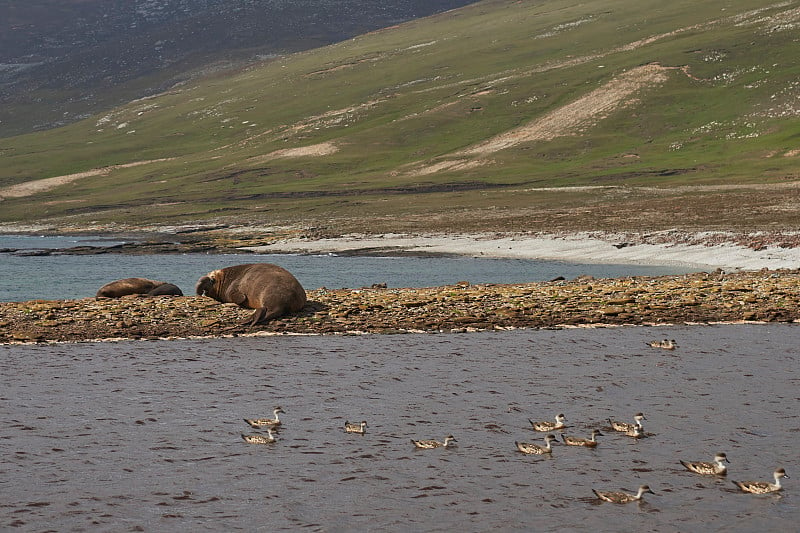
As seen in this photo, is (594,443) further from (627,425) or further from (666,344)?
(666,344)

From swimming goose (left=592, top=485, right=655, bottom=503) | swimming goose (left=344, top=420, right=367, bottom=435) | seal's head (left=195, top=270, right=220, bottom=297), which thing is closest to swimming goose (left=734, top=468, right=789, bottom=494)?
swimming goose (left=592, top=485, right=655, bottom=503)

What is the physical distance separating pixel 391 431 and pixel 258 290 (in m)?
14.1

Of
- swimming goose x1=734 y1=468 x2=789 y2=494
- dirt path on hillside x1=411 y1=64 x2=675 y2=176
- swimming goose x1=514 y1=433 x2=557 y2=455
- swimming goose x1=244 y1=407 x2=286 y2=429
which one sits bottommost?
dirt path on hillside x1=411 y1=64 x2=675 y2=176

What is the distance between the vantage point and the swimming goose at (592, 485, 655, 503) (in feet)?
47.0

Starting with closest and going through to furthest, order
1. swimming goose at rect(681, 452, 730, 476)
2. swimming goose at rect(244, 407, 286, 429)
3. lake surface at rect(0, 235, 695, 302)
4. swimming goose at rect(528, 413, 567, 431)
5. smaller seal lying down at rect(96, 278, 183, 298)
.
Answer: swimming goose at rect(681, 452, 730, 476) → swimming goose at rect(528, 413, 567, 431) → swimming goose at rect(244, 407, 286, 429) → smaller seal lying down at rect(96, 278, 183, 298) → lake surface at rect(0, 235, 695, 302)

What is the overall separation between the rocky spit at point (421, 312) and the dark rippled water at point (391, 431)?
1.52 metres

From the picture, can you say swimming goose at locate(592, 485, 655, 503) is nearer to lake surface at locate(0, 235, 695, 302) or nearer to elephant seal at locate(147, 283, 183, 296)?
elephant seal at locate(147, 283, 183, 296)

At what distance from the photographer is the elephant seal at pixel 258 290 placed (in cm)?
3058

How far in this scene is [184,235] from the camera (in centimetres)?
11356

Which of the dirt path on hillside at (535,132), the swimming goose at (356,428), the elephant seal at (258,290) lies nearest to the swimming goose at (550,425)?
the swimming goose at (356,428)

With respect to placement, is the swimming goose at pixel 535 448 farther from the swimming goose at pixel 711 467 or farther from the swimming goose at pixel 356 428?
the swimming goose at pixel 356 428

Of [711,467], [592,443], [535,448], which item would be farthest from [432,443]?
[711,467]

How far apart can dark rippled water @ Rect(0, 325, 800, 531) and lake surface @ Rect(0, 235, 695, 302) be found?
27.1m

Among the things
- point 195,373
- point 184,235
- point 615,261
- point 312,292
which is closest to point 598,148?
point 184,235
